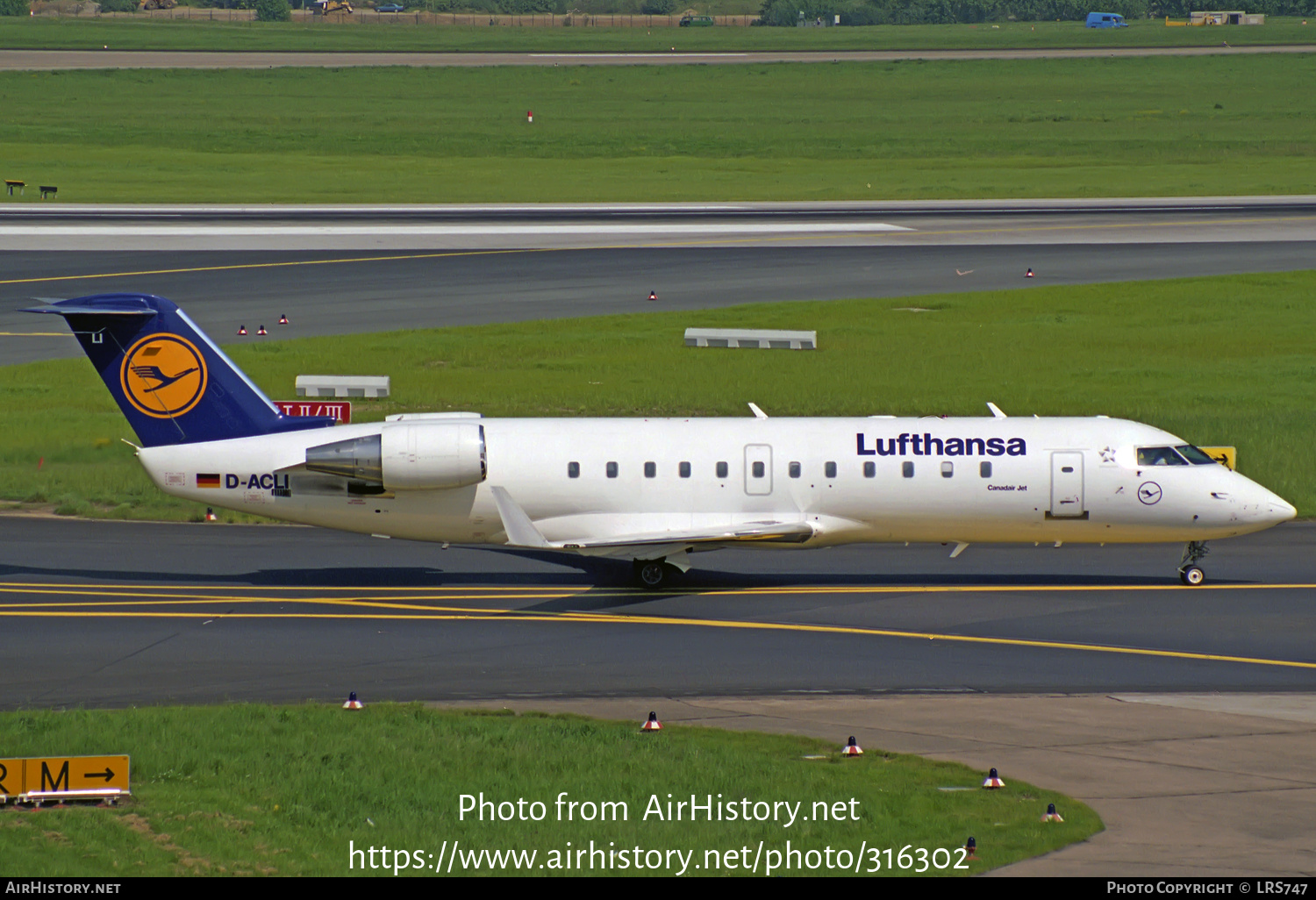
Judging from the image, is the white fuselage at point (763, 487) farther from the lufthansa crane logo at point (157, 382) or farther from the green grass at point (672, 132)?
the green grass at point (672, 132)

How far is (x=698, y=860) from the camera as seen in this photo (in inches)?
709

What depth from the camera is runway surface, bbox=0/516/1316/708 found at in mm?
27391

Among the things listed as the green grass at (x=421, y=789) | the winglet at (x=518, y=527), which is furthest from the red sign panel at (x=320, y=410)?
the green grass at (x=421, y=789)

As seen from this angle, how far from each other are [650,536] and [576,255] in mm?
43802

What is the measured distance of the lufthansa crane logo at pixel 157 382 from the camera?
33.2 meters

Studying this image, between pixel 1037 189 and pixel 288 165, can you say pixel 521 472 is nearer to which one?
pixel 1037 189

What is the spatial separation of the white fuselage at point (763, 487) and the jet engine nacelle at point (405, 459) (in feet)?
1.61

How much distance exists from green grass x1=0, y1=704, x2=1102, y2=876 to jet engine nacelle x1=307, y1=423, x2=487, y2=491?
7908 mm

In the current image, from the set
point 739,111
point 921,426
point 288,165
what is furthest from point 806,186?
point 921,426

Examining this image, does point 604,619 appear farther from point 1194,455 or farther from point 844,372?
point 844,372

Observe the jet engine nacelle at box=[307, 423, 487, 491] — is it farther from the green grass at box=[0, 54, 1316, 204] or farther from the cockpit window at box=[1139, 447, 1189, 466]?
the green grass at box=[0, 54, 1316, 204]

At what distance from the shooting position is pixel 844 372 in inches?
2114

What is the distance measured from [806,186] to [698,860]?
85895 millimetres

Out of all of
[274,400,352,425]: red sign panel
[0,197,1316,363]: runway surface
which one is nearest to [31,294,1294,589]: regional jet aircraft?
[274,400,352,425]: red sign panel
